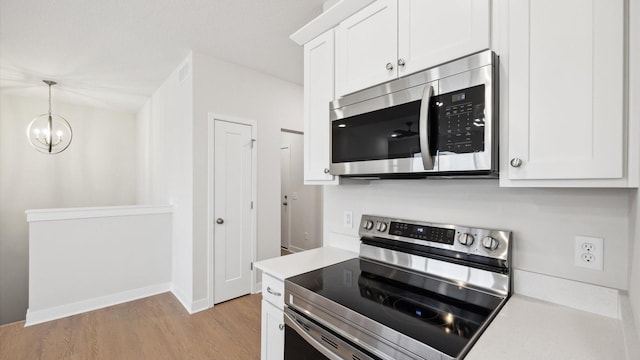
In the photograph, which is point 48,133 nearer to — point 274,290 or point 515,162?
point 274,290

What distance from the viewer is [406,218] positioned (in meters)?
1.60

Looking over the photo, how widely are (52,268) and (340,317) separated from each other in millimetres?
3339

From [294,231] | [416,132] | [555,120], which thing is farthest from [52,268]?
[555,120]

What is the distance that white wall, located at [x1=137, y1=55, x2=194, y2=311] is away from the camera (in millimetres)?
2969

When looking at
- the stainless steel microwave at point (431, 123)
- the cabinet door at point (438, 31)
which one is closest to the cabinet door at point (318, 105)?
A: the stainless steel microwave at point (431, 123)

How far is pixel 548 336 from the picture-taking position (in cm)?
87

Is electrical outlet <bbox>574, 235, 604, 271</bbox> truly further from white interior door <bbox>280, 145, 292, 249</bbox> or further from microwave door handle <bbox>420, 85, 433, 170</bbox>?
white interior door <bbox>280, 145, 292, 249</bbox>

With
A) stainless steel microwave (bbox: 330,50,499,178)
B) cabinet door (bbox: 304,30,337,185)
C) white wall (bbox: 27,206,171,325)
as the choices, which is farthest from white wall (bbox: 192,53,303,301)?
stainless steel microwave (bbox: 330,50,499,178)

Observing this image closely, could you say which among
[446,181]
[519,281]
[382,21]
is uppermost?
[382,21]

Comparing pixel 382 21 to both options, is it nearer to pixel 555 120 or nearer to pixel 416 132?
pixel 416 132

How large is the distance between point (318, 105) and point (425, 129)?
0.80 metres

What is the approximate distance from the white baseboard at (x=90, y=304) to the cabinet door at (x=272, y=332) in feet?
8.18

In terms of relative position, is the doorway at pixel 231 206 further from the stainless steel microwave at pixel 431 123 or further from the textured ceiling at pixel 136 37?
the stainless steel microwave at pixel 431 123

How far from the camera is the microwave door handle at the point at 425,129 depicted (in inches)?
44.8
